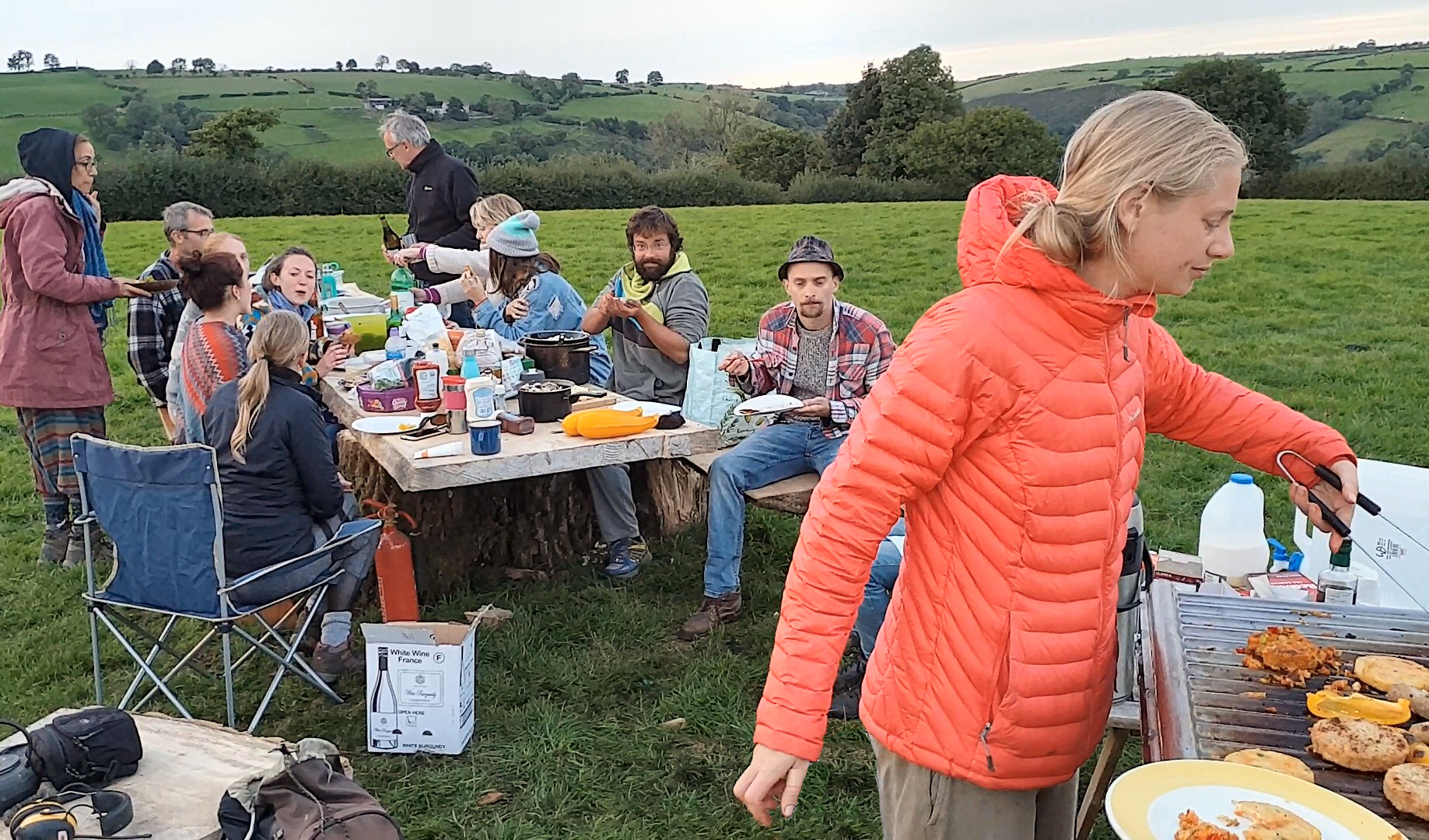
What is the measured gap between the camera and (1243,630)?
90.9 inches

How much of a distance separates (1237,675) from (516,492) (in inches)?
148

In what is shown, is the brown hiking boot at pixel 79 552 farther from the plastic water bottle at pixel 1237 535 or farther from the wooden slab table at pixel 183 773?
the plastic water bottle at pixel 1237 535

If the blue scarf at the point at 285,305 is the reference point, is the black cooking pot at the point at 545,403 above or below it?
below

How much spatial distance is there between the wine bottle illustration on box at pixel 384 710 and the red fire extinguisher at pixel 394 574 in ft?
2.93

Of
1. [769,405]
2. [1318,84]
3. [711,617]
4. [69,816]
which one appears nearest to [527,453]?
[769,405]

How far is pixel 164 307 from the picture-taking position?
5.82m

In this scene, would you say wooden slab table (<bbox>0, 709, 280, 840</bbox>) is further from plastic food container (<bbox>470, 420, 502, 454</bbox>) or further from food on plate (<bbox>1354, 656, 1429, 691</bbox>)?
food on plate (<bbox>1354, 656, 1429, 691</bbox>)

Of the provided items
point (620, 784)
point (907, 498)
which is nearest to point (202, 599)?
point (620, 784)

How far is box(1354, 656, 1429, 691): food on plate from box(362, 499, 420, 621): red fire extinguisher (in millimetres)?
3587

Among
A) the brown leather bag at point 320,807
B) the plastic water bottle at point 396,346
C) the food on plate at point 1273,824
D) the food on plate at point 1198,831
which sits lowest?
the brown leather bag at point 320,807

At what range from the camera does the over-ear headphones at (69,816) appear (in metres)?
2.36

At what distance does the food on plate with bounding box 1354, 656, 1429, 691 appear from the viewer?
200cm

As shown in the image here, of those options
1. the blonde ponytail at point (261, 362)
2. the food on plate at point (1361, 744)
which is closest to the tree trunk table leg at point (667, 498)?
the blonde ponytail at point (261, 362)

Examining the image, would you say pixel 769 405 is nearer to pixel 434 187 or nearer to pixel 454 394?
pixel 454 394
